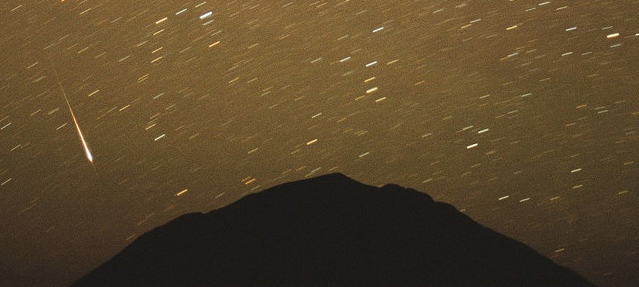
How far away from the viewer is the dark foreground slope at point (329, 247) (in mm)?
9195

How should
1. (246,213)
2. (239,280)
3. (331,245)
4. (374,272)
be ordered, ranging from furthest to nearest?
(246,213)
(331,245)
(374,272)
(239,280)

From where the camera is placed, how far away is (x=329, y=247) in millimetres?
9828

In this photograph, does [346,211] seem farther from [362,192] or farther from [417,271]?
[417,271]

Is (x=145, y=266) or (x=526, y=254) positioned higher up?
(x=145, y=266)

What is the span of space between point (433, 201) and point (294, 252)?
3.00 metres

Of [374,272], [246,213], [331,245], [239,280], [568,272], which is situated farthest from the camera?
[568,272]

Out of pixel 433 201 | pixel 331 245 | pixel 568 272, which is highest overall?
pixel 331 245

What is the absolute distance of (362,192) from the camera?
11578 millimetres

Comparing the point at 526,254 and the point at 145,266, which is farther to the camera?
the point at 526,254

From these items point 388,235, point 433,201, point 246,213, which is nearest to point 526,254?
point 433,201

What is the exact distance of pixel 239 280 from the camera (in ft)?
28.5

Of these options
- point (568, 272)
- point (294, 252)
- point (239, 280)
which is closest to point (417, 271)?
point (294, 252)

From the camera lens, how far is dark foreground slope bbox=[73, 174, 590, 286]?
9.20 m

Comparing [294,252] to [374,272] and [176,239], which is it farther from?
[176,239]
